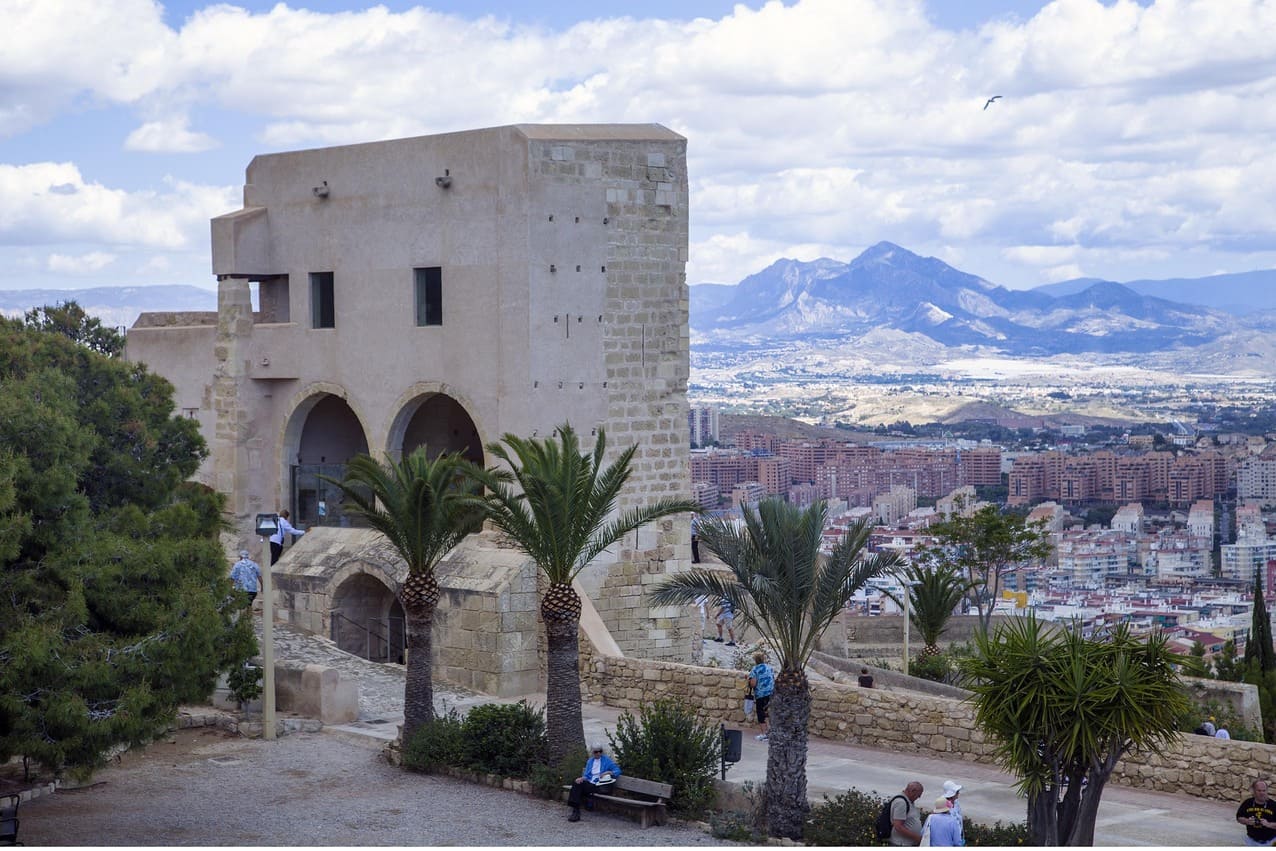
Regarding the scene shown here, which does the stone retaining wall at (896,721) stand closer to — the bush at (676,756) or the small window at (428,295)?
the bush at (676,756)

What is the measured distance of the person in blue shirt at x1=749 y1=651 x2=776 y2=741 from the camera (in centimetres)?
1891

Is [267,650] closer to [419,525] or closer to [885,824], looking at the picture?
[419,525]

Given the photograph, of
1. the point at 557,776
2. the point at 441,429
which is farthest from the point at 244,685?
the point at 441,429

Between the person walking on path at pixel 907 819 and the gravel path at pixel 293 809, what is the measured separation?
171cm

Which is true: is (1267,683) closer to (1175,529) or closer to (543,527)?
(543,527)

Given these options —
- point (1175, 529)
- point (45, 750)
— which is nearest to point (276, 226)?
point (45, 750)

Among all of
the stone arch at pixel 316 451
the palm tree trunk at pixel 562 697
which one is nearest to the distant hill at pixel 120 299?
the stone arch at pixel 316 451

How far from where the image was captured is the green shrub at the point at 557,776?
16.6m

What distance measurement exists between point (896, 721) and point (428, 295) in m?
10.7

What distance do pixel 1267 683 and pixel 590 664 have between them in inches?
495

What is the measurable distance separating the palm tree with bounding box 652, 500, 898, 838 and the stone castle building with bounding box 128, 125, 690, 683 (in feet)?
21.3

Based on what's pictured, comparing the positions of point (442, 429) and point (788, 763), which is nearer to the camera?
point (788, 763)

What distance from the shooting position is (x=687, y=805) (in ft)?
51.6

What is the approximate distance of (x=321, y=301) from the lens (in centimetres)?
2683
